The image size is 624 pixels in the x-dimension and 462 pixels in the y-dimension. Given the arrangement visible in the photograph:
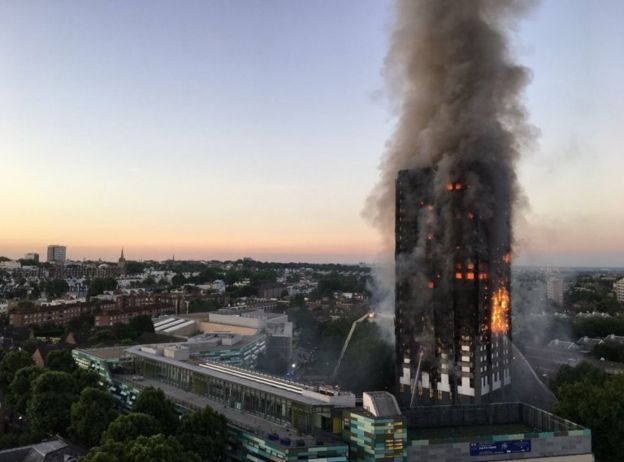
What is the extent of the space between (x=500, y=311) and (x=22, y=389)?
38.9 m

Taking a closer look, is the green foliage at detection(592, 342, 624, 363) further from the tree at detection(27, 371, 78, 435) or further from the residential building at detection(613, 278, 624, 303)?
the residential building at detection(613, 278, 624, 303)

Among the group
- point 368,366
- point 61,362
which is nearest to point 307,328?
point 368,366

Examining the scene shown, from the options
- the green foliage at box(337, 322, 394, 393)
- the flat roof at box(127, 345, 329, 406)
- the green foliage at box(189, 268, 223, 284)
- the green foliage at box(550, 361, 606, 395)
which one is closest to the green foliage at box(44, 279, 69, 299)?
the green foliage at box(189, 268, 223, 284)

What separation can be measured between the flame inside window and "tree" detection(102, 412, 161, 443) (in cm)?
2910

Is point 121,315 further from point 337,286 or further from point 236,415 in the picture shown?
point 337,286

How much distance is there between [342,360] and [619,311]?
2902 inches

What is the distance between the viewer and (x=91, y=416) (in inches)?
1453

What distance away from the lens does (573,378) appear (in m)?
50.8

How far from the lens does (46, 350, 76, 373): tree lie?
51781 millimetres

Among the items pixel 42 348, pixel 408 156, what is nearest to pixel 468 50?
pixel 408 156

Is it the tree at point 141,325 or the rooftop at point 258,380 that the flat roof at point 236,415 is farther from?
the tree at point 141,325

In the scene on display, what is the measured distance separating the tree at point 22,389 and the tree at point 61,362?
508 cm

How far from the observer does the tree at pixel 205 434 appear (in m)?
30.7

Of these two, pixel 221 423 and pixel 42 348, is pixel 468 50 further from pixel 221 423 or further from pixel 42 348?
pixel 42 348
